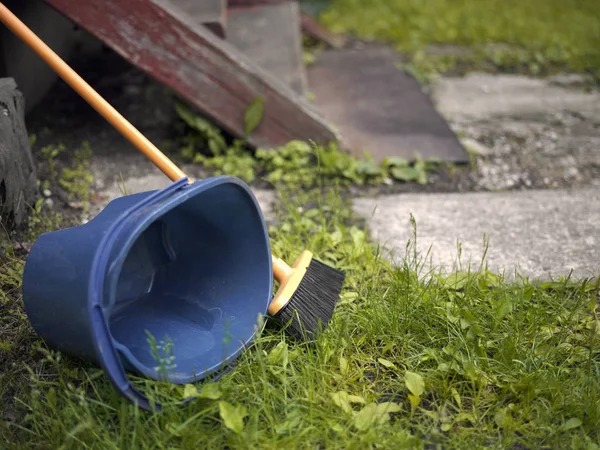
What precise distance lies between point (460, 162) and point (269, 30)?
1.59m

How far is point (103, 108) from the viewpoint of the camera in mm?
1870

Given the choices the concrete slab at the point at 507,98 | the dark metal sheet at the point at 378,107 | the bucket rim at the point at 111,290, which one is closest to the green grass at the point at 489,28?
the concrete slab at the point at 507,98

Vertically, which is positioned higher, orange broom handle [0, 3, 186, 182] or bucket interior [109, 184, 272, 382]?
orange broom handle [0, 3, 186, 182]

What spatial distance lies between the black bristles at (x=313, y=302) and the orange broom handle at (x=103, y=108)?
49 centimetres

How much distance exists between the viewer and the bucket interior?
1.63 m

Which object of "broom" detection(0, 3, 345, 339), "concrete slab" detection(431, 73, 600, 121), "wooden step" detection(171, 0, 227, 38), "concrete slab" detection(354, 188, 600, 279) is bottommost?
"concrete slab" detection(354, 188, 600, 279)

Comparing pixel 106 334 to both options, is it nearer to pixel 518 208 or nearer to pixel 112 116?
pixel 112 116

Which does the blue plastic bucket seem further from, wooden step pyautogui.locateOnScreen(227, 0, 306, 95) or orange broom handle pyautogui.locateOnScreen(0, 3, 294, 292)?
wooden step pyautogui.locateOnScreen(227, 0, 306, 95)

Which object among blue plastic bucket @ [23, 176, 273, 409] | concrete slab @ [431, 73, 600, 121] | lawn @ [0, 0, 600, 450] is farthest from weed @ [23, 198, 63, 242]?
concrete slab @ [431, 73, 600, 121]

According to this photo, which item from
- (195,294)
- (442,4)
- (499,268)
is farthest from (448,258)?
(442,4)

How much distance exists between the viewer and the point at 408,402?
5.18 feet

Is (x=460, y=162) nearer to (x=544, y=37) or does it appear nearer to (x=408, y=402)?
(x=408, y=402)

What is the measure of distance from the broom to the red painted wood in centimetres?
50

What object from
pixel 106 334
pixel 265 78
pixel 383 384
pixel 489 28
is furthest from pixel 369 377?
pixel 489 28
